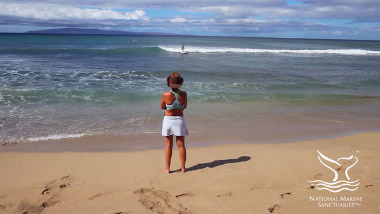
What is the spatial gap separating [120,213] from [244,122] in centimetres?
526

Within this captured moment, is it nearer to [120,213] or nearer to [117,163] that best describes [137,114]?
[117,163]

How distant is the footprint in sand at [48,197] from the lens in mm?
3568

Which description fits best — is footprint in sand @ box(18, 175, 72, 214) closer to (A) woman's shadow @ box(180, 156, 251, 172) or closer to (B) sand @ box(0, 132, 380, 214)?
(B) sand @ box(0, 132, 380, 214)

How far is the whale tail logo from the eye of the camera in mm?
4148

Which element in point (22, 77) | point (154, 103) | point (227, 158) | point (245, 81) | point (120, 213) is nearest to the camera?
point (120, 213)

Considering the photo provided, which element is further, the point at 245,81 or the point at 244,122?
the point at 245,81

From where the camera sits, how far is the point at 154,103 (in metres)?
10.1

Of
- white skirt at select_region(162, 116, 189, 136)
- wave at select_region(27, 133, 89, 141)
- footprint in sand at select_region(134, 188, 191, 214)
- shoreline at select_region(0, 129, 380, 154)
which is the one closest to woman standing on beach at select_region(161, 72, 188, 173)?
white skirt at select_region(162, 116, 189, 136)

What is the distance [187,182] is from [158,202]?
71cm

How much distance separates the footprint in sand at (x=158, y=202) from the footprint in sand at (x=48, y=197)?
1040 mm

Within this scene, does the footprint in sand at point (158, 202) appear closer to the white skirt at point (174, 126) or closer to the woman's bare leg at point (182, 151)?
the woman's bare leg at point (182, 151)

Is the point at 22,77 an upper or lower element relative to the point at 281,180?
upper

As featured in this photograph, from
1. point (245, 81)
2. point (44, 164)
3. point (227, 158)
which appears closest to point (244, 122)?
point (227, 158)

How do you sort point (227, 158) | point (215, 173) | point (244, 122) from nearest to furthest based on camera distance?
1. point (215, 173)
2. point (227, 158)
3. point (244, 122)
